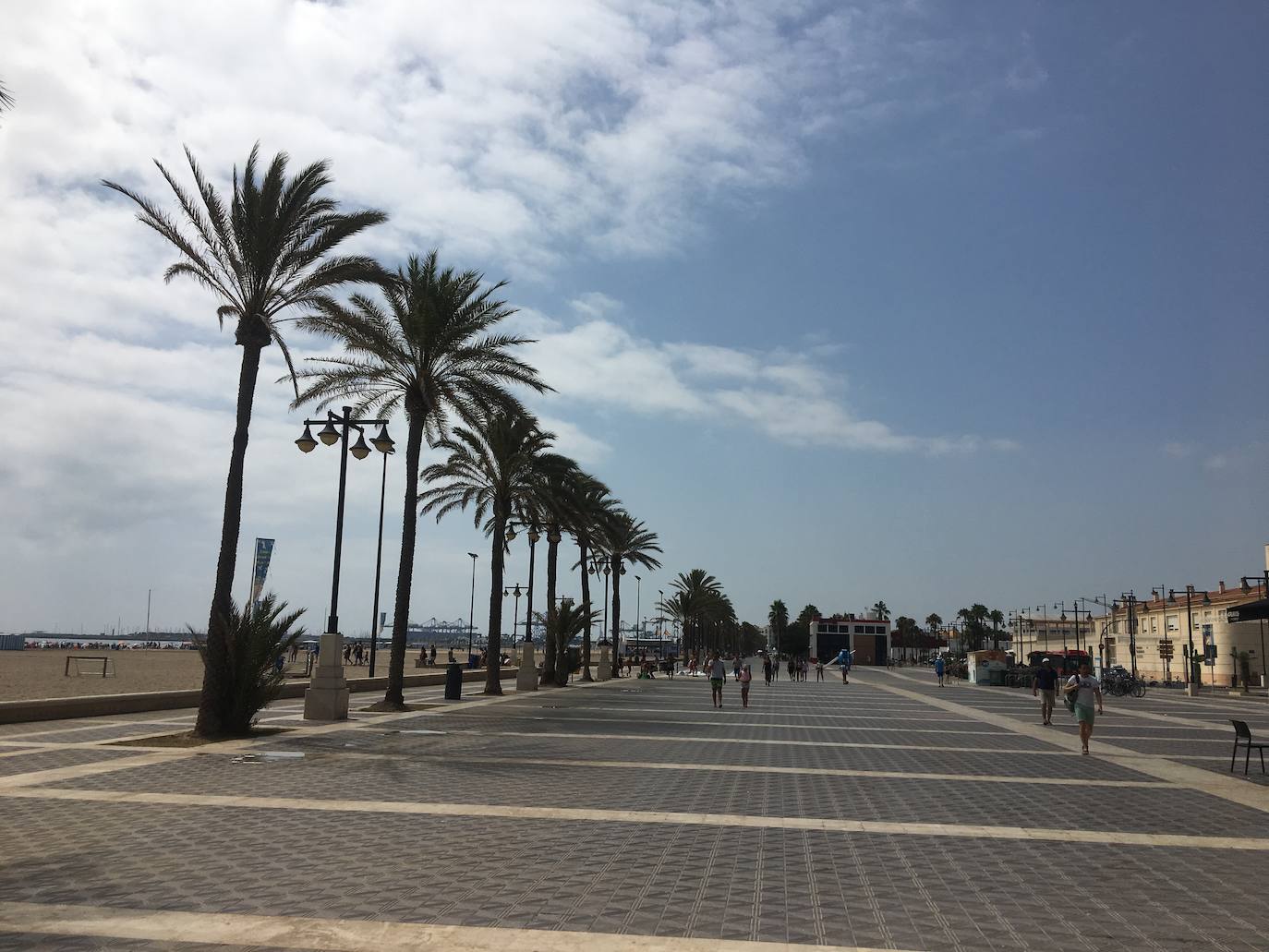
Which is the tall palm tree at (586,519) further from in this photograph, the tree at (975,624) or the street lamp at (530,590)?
the tree at (975,624)

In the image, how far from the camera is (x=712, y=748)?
1534cm

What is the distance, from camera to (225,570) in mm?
16266

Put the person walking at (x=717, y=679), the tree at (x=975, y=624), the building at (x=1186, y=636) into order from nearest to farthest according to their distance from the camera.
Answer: the person walking at (x=717, y=679) → the building at (x=1186, y=636) → the tree at (x=975, y=624)

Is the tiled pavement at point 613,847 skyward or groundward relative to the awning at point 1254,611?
groundward

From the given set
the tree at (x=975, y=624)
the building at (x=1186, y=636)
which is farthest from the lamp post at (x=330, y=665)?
the tree at (x=975, y=624)

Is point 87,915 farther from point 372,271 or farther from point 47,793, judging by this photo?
point 372,271

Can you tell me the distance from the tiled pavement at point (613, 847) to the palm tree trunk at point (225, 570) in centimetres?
158

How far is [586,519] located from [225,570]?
2130 cm

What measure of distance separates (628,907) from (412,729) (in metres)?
12.7

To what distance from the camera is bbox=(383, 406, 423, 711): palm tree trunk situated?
73.0 ft

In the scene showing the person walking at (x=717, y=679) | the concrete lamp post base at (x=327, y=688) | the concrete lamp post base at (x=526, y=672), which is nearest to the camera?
the concrete lamp post base at (x=327, y=688)

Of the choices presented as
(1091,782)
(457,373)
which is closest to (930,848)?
Answer: (1091,782)

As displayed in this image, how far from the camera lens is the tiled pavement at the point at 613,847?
5520 mm

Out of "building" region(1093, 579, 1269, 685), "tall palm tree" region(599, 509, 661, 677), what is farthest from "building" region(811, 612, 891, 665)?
"tall palm tree" region(599, 509, 661, 677)
